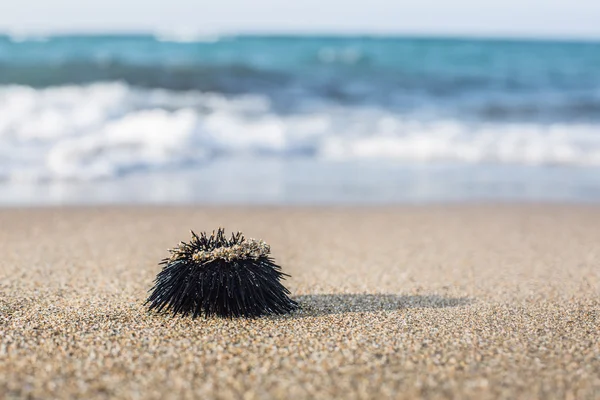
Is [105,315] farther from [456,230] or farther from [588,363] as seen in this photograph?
[456,230]

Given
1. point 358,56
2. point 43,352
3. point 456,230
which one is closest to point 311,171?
point 456,230

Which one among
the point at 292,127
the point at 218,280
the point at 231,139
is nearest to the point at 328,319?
the point at 218,280

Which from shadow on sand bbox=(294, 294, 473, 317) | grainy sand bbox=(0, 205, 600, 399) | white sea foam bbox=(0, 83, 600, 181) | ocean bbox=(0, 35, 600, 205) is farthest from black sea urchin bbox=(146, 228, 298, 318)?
white sea foam bbox=(0, 83, 600, 181)

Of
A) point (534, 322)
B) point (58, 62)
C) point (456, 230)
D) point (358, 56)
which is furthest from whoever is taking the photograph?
point (358, 56)

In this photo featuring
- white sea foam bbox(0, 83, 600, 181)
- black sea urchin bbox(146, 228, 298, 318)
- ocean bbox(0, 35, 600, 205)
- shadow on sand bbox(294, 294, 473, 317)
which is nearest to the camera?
black sea urchin bbox(146, 228, 298, 318)

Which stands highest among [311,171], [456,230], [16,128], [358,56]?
[358,56]

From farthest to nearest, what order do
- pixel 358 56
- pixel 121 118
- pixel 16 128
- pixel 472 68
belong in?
1. pixel 358 56
2. pixel 472 68
3. pixel 121 118
4. pixel 16 128

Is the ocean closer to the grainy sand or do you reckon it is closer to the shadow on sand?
the grainy sand
